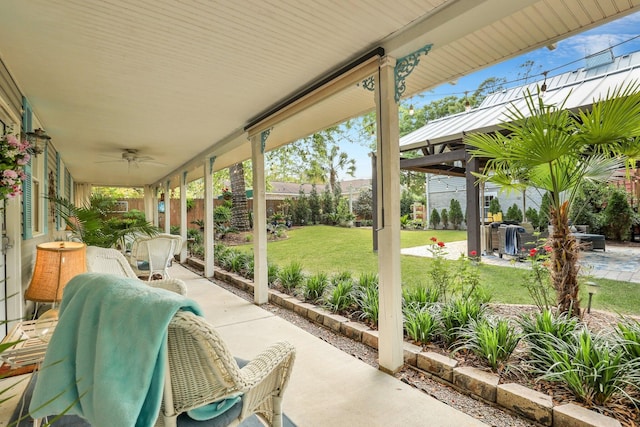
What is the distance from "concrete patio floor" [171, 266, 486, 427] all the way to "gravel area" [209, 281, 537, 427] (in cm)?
7

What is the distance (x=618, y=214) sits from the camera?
27.6 feet

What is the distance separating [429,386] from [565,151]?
1.98 meters

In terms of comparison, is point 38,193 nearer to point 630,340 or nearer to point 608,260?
point 630,340

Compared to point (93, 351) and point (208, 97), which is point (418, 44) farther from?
point (93, 351)

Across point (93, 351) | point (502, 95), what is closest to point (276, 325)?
point (93, 351)

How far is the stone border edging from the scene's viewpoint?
1.78 m

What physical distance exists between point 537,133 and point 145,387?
282 cm

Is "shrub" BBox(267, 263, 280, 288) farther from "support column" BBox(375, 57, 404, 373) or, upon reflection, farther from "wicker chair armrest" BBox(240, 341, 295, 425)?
"wicker chair armrest" BBox(240, 341, 295, 425)

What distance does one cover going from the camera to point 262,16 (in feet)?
7.22

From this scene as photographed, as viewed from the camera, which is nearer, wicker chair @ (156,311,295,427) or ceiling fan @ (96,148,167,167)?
wicker chair @ (156,311,295,427)

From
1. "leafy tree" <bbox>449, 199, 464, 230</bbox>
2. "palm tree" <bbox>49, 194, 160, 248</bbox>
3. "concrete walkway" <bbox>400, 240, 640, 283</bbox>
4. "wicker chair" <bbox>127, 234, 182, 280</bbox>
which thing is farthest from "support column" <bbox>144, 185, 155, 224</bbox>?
"leafy tree" <bbox>449, 199, 464, 230</bbox>

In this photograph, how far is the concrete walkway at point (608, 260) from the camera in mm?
5016

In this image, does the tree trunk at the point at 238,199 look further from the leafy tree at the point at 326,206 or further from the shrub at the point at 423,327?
the shrub at the point at 423,327

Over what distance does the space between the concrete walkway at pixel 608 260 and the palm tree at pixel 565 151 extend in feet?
5.02
